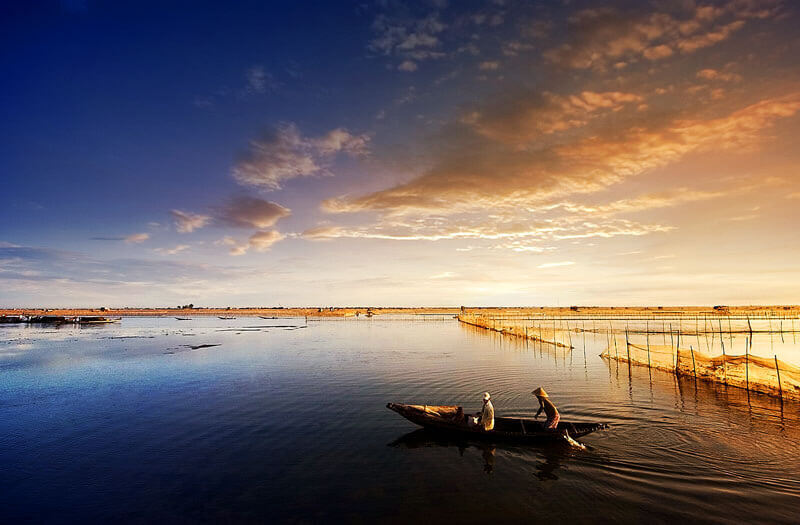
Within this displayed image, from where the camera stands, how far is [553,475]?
14.0 meters

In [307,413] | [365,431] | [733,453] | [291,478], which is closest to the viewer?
[291,478]

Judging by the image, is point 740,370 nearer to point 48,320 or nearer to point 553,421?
point 553,421

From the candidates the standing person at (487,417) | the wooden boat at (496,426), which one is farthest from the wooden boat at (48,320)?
the standing person at (487,417)

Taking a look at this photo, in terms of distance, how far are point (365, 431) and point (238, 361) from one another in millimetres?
26710

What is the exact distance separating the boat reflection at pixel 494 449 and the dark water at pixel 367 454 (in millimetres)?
109

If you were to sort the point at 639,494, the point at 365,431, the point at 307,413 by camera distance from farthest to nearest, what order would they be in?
the point at 307,413, the point at 365,431, the point at 639,494

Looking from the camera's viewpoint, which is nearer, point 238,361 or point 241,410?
point 241,410

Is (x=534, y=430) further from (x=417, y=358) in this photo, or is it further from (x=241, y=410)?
(x=417, y=358)

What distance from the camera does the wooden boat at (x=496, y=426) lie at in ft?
55.4

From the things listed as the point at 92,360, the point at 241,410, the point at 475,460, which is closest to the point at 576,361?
the point at 475,460

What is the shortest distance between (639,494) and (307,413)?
1551 centimetres

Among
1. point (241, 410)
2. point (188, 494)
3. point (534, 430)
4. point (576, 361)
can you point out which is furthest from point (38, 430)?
point (576, 361)

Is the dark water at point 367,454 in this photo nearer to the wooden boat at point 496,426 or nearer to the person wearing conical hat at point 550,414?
the wooden boat at point 496,426

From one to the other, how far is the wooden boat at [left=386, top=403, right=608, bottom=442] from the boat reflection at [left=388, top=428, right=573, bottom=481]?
12.1 inches
